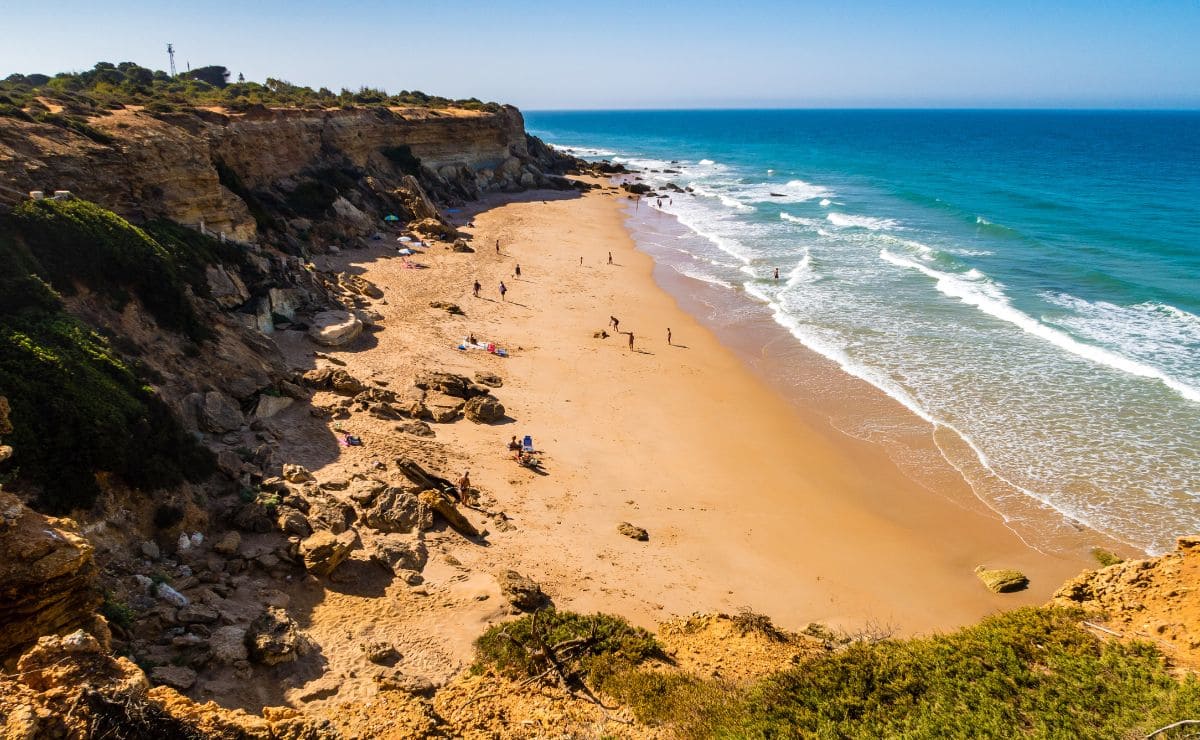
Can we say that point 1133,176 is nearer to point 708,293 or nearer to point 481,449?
point 708,293

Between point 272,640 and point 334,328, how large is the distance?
1555 centimetres

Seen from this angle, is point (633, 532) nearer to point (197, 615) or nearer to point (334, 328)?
point (197, 615)

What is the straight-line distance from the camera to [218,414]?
15750 mm

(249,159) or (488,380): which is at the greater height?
(249,159)

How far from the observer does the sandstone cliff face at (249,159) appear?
67.0 ft

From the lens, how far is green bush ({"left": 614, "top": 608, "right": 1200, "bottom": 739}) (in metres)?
8.29

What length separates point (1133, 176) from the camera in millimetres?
69750

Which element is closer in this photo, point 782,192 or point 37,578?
point 37,578

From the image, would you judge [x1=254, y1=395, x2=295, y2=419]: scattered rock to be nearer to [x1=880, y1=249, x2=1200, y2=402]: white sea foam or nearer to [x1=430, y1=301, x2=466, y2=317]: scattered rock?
[x1=430, y1=301, x2=466, y2=317]: scattered rock

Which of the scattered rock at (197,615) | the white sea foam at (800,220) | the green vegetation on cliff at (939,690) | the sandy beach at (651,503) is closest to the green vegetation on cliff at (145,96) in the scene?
the sandy beach at (651,503)

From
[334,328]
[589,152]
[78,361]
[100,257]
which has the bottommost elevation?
[334,328]

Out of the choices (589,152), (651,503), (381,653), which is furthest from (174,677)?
(589,152)

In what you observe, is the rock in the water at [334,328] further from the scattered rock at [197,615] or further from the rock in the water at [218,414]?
the scattered rock at [197,615]

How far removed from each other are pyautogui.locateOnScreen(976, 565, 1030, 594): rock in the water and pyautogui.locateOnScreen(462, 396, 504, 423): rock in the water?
13.5 m
